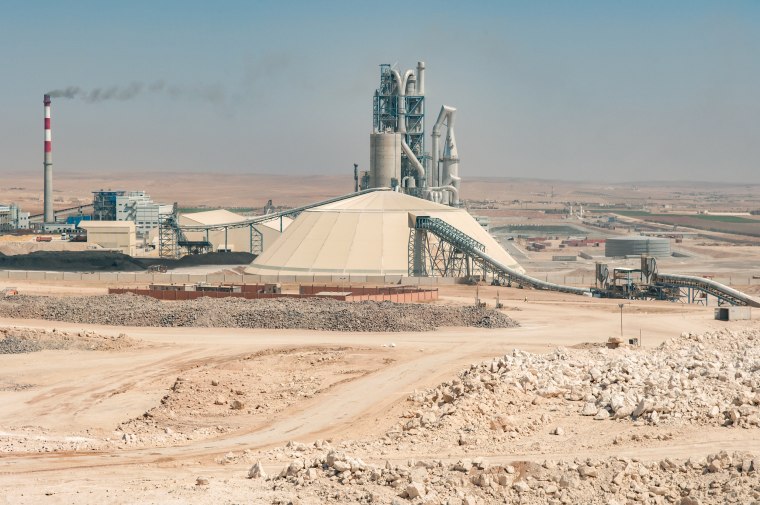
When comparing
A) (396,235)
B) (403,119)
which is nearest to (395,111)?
(403,119)

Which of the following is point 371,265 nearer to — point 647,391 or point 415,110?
point 415,110

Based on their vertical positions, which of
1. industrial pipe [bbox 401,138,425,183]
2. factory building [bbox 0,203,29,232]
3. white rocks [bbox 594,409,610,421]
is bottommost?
white rocks [bbox 594,409,610,421]

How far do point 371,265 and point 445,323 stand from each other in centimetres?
3022

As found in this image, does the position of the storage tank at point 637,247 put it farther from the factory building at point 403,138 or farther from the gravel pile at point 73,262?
the gravel pile at point 73,262

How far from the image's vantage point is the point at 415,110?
115 m

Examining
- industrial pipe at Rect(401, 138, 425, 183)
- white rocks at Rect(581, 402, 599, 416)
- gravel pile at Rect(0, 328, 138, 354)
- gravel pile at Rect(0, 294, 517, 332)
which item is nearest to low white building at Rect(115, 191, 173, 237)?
industrial pipe at Rect(401, 138, 425, 183)

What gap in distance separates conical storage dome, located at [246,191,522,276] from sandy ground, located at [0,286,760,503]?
88.2 feet

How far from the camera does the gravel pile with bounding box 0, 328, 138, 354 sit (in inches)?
2175

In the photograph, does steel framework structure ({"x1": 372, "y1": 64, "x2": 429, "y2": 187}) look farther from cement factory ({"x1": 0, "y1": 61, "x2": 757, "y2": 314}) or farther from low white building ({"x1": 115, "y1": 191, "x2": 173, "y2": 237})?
low white building ({"x1": 115, "y1": 191, "x2": 173, "y2": 237})

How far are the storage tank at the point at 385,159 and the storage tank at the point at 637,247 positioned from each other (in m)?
44.7

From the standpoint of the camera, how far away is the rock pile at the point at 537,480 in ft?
89.7

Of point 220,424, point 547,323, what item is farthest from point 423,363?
point 547,323

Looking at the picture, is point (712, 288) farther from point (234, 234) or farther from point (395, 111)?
point (234, 234)

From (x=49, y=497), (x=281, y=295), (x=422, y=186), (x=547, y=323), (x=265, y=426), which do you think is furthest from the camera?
(x=422, y=186)
